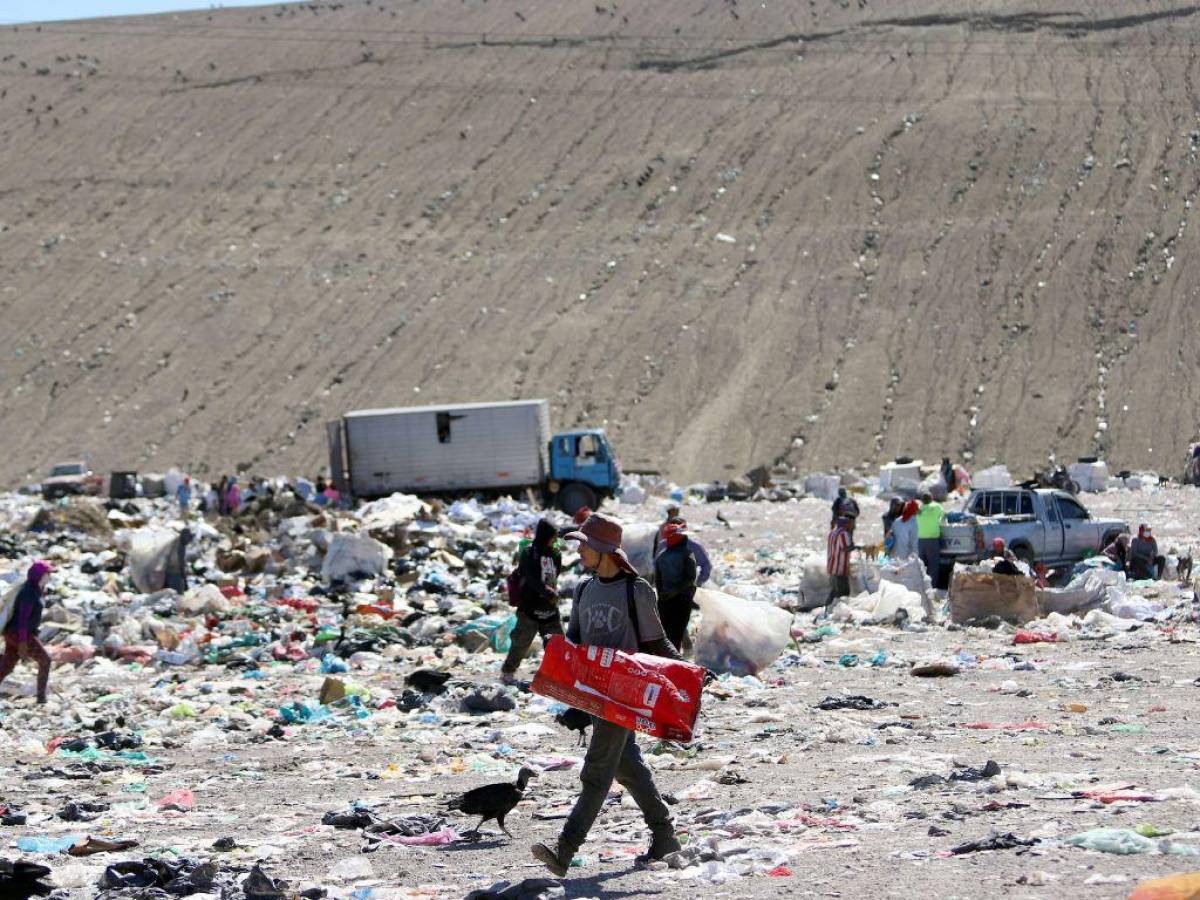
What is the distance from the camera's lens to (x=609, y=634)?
6.04 metres

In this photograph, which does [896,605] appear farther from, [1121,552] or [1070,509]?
[1070,509]

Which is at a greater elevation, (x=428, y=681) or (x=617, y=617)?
(x=617, y=617)

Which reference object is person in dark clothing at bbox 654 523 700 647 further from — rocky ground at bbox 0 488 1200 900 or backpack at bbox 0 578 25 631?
backpack at bbox 0 578 25 631

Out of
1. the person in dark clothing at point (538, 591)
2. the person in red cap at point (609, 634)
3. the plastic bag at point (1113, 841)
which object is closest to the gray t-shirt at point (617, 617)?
the person in red cap at point (609, 634)

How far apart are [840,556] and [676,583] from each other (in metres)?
5.13

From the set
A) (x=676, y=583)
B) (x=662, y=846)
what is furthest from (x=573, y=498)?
(x=662, y=846)

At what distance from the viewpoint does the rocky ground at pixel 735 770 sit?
6.02 m

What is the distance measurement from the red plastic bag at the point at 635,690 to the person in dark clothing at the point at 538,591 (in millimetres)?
5192

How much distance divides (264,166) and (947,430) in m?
27.8

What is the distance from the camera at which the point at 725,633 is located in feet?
36.0

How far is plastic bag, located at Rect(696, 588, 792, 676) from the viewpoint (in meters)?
10.9

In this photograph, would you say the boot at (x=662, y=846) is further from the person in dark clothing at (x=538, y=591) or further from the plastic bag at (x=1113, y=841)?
the person in dark clothing at (x=538, y=591)

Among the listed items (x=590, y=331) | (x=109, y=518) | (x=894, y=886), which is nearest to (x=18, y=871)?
(x=894, y=886)

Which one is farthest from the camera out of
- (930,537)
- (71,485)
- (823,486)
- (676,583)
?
(71,485)
